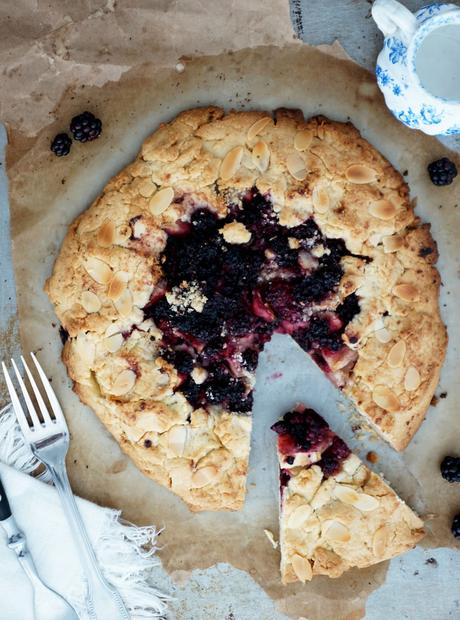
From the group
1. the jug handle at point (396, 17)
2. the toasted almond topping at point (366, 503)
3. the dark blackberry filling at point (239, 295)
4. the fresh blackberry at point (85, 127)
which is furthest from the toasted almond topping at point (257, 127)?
the toasted almond topping at point (366, 503)

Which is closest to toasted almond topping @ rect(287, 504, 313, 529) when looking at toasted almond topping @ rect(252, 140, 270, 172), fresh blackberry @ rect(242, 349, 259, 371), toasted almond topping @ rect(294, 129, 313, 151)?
fresh blackberry @ rect(242, 349, 259, 371)

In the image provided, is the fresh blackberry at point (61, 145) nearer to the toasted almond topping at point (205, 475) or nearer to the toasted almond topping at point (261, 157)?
the toasted almond topping at point (261, 157)

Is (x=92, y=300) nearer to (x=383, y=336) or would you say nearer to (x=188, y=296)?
(x=188, y=296)

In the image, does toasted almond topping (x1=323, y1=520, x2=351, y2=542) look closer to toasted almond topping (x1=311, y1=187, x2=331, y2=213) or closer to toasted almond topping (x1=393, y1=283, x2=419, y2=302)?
toasted almond topping (x1=393, y1=283, x2=419, y2=302)

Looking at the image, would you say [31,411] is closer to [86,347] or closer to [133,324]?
[86,347]

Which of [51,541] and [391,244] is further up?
[391,244]

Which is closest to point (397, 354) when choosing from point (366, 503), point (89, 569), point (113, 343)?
point (366, 503)
